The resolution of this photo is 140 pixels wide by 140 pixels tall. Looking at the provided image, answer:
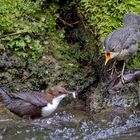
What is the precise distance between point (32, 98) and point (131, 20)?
2.02m

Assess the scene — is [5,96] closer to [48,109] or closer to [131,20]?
[48,109]

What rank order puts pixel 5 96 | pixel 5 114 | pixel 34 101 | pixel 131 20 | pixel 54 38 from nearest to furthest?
1. pixel 34 101
2. pixel 5 96
3. pixel 5 114
4. pixel 131 20
5. pixel 54 38

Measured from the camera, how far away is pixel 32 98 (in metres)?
8.03

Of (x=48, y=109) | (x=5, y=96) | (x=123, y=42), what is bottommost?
(x=48, y=109)

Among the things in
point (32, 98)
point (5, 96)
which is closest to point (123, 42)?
point (32, 98)

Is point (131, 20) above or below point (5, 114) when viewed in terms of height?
above

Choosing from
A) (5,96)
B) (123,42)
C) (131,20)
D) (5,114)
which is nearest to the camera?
(5,96)

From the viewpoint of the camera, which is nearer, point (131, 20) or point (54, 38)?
point (131, 20)

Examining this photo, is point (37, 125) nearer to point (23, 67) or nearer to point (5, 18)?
point (23, 67)

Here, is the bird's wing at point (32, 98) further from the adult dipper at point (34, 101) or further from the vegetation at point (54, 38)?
the vegetation at point (54, 38)

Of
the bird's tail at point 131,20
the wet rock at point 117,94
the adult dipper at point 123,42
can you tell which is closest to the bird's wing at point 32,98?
the wet rock at point 117,94

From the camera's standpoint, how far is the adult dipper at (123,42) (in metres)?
8.64

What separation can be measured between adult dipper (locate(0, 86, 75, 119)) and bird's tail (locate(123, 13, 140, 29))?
157 centimetres

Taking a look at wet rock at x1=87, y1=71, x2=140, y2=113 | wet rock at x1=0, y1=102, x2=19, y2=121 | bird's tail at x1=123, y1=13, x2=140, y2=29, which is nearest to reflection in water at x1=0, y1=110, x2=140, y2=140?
wet rock at x1=0, y1=102, x2=19, y2=121
